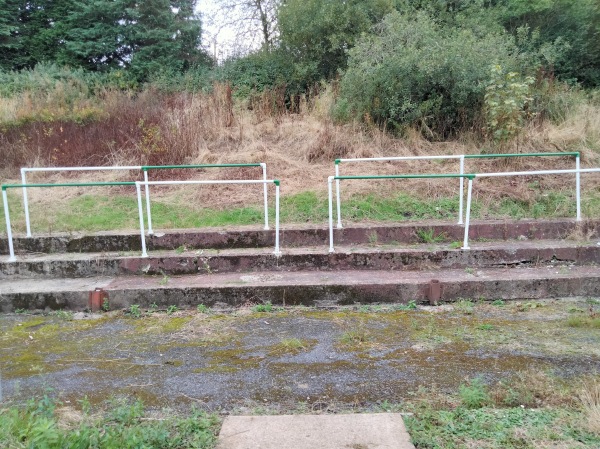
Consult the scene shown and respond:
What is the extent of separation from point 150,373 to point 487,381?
8.96ft

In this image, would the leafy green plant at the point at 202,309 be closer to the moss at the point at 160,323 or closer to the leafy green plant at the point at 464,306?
the moss at the point at 160,323

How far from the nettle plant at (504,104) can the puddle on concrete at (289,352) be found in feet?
15.1

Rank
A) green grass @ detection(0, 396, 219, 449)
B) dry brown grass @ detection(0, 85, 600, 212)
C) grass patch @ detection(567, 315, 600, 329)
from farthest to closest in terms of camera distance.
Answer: dry brown grass @ detection(0, 85, 600, 212)
grass patch @ detection(567, 315, 600, 329)
green grass @ detection(0, 396, 219, 449)

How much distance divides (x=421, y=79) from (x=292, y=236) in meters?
4.75

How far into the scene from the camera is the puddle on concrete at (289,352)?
3918 millimetres

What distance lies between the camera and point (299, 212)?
8172 mm

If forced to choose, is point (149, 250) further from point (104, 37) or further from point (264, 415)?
point (104, 37)

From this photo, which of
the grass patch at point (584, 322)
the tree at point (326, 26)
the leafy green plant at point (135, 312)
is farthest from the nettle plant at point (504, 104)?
the leafy green plant at point (135, 312)

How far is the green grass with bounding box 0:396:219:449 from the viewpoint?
2.80 meters

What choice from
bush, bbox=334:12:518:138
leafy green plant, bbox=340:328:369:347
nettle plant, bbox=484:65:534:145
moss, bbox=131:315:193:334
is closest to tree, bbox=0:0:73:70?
bush, bbox=334:12:518:138

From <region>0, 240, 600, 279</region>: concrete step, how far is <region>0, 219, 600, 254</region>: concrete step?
56cm

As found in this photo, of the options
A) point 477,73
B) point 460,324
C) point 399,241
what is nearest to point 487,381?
point 460,324

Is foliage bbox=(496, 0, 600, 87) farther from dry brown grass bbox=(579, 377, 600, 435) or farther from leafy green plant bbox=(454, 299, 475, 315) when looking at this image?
dry brown grass bbox=(579, 377, 600, 435)

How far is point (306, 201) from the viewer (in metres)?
8.48
